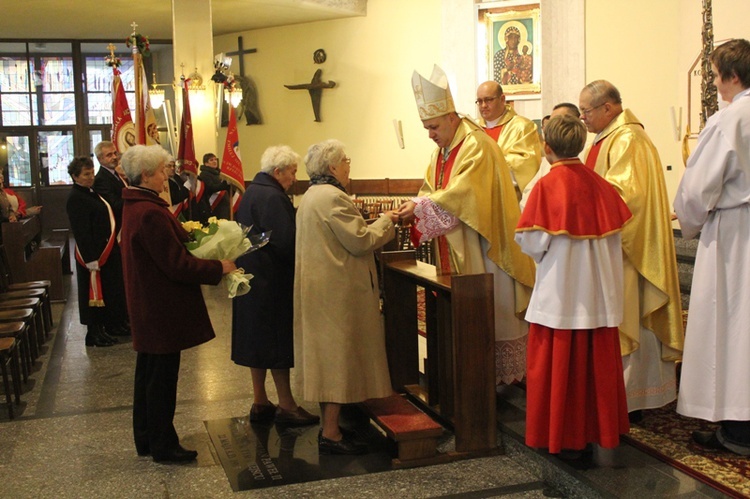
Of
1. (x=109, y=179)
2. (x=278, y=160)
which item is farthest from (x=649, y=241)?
(x=109, y=179)

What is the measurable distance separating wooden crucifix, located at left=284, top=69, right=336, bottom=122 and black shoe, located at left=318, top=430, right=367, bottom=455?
9.54 meters

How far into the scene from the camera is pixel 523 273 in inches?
163

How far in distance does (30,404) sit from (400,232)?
478 cm

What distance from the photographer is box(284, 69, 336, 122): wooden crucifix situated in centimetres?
1284

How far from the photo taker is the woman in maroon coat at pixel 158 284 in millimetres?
3686

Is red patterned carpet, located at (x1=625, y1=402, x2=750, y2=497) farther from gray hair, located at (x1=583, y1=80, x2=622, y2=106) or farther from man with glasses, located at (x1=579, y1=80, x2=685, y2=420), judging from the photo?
gray hair, located at (x1=583, y1=80, x2=622, y2=106)

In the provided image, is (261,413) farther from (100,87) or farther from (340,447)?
(100,87)

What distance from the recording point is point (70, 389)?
530 centimetres

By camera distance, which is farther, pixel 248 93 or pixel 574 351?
pixel 248 93

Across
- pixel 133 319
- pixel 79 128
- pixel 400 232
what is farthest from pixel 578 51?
pixel 79 128

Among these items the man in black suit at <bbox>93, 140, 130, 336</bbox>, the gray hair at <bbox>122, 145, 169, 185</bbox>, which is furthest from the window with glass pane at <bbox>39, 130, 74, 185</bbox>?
the gray hair at <bbox>122, 145, 169, 185</bbox>

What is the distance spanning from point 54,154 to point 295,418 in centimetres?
1284

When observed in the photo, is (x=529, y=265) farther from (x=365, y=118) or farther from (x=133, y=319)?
(x=365, y=118)

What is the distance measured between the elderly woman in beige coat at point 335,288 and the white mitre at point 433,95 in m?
0.55
